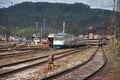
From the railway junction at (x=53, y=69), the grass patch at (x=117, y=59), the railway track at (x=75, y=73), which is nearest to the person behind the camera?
the railway track at (x=75, y=73)

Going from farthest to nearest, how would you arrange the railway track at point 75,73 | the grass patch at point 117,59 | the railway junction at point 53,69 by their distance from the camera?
the grass patch at point 117,59
the railway junction at point 53,69
the railway track at point 75,73

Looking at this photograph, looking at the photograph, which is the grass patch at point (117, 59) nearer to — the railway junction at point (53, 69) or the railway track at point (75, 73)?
the railway junction at point (53, 69)

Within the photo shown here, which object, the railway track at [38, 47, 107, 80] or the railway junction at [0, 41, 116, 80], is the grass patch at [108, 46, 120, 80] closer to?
the railway junction at [0, 41, 116, 80]

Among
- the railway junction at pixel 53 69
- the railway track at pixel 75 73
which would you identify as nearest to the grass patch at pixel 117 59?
the railway junction at pixel 53 69

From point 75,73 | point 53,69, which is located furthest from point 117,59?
point 75,73

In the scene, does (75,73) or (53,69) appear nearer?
(75,73)

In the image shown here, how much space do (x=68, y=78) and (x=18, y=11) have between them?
159 meters

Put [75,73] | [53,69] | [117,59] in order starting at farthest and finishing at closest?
1. [117,59]
2. [53,69]
3. [75,73]

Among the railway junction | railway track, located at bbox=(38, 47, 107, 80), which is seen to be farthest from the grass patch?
railway track, located at bbox=(38, 47, 107, 80)

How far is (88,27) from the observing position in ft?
543

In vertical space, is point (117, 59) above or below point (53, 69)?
below

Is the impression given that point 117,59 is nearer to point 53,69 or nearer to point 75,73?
point 53,69

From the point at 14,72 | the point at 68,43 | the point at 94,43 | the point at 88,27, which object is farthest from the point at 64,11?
the point at 14,72

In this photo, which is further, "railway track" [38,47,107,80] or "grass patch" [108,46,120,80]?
"grass patch" [108,46,120,80]
